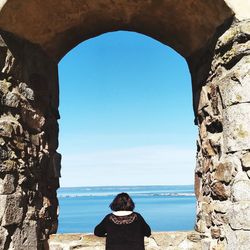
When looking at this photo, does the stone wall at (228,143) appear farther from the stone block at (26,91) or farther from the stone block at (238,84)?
the stone block at (26,91)

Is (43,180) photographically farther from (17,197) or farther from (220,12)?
(220,12)

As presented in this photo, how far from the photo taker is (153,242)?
4.50 m

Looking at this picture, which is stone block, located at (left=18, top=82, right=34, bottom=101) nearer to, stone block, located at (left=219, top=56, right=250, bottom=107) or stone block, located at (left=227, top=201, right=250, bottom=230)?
stone block, located at (left=219, top=56, right=250, bottom=107)

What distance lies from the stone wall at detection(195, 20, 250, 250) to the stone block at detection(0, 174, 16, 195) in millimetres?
1741

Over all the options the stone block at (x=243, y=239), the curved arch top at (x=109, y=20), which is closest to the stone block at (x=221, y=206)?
the stone block at (x=243, y=239)

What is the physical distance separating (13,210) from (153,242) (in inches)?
57.8

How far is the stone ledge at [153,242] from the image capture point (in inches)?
177

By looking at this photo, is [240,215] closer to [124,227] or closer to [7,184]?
[124,227]

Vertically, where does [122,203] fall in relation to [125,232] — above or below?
above

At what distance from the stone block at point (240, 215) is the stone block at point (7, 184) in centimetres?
187

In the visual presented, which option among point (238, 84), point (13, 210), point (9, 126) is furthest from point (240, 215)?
point (9, 126)

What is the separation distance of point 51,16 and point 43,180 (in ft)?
5.48

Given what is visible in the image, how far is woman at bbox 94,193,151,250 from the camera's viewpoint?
3.83 metres

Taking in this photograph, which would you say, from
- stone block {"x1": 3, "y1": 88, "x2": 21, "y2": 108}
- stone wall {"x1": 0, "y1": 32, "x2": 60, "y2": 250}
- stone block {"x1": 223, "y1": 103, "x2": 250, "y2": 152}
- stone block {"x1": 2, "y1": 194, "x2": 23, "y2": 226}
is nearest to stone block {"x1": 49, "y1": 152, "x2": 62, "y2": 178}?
stone wall {"x1": 0, "y1": 32, "x2": 60, "y2": 250}
